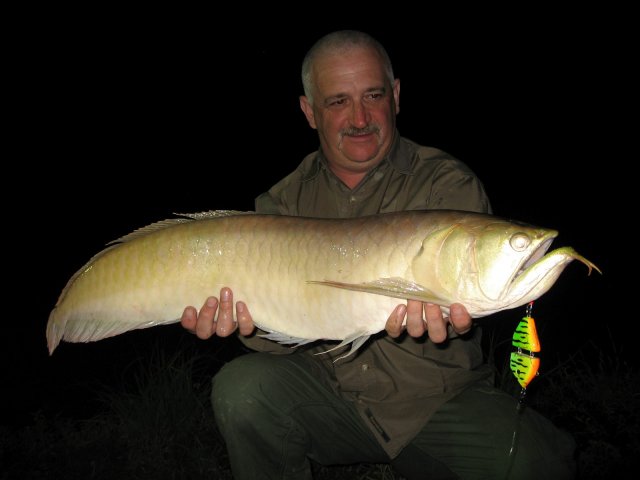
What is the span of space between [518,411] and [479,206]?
918 mm

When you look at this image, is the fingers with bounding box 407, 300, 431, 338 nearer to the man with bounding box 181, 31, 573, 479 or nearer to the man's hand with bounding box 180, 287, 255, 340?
the man with bounding box 181, 31, 573, 479

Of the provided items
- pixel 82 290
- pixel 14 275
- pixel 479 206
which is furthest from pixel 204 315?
pixel 14 275

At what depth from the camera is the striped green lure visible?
192 centimetres

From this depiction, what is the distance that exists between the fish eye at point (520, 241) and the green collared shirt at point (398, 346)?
0.58 metres

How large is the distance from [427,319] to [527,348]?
37 cm

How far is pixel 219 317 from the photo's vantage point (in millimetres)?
2275

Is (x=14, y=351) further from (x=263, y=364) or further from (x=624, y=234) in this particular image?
(x=624, y=234)

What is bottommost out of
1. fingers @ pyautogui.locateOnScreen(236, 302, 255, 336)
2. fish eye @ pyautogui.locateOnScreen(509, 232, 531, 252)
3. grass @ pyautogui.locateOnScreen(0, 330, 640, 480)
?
grass @ pyautogui.locateOnScreen(0, 330, 640, 480)

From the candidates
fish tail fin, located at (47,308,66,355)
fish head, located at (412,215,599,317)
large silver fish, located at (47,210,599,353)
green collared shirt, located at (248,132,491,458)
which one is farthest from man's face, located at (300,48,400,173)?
fish tail fin, located at (47,308,66,355)

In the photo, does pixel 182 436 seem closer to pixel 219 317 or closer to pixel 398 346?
pixel 219 317

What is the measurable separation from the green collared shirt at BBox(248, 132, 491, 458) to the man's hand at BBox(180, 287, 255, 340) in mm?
396

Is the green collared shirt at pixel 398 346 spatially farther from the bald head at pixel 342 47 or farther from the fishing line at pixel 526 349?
the bald head at pixel 342 47

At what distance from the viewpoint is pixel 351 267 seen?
2.01 m

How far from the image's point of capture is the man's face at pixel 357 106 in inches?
107
